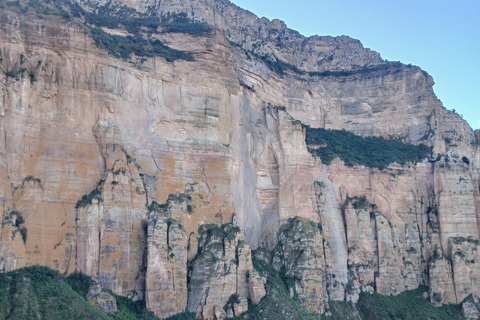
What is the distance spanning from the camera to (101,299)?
37531 millimetres

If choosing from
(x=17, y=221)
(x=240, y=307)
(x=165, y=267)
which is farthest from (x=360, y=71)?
(x=17, y=221)

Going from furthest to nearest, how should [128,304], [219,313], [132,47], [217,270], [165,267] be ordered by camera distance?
[132,47] → [217,270] → [219,313] → [165,267] → [128,304]

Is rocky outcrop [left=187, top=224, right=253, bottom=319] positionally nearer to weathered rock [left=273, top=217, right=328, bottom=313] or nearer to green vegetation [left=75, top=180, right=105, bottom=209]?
weathered rock [left=273, top=217, right=328, bottom=313]

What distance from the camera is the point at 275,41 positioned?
73.8 meters

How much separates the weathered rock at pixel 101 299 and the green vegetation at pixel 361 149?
25.3m

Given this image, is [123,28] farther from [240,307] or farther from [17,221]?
[240,307]

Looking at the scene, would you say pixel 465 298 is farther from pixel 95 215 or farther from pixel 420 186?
pixel 95 215

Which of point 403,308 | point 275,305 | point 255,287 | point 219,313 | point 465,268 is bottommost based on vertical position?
point 403,308

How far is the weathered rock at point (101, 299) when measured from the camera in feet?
122

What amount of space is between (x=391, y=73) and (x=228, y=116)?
82.9 ft

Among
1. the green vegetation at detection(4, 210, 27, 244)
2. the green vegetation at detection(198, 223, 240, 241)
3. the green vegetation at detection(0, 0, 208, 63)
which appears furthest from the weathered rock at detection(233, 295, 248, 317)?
the green vegetation at detection(0, 0, 208, 63)

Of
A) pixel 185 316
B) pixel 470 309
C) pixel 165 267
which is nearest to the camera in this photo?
pixel 165 267

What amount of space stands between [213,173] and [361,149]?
20.8 meters

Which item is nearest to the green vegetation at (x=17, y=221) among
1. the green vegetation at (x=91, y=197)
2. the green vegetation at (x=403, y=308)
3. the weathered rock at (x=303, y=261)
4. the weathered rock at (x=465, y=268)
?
the green vegetation at (x=91, y=197)
